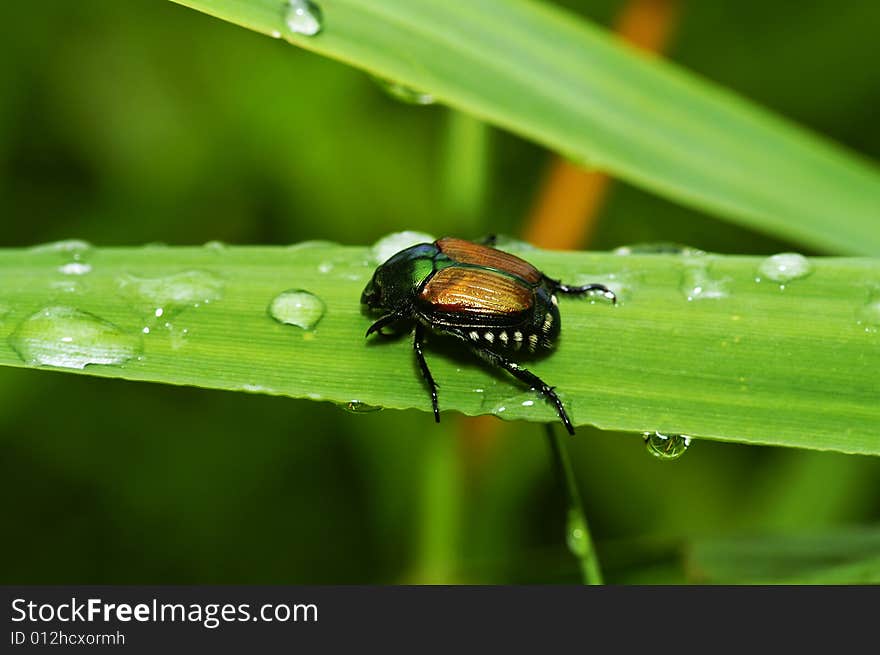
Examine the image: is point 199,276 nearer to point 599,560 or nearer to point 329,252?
point 329,252

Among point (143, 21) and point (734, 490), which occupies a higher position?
point (143, 21)

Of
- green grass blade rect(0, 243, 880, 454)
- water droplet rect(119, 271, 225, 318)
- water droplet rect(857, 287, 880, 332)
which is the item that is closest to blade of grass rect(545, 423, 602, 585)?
green grass blade rect(0, 243, 880, 454)

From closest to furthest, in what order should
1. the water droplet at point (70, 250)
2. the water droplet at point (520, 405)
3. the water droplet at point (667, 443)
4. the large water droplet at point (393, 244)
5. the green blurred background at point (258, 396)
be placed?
1. the water droplet at point (667, 443)
2. the water droplet at point (520, 405)
3. the water droplet at point (70, 250)
4. the large water droplet at point (393, 244)
5. the green blurred background at point (258, 396)

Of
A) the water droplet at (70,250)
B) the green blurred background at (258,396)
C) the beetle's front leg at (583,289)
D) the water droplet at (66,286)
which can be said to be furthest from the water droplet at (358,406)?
the green blurred background at (258,396)

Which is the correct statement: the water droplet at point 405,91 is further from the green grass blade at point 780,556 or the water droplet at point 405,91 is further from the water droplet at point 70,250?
the green grass blade at point 780,556

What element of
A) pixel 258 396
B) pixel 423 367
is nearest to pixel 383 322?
pixel 423 367

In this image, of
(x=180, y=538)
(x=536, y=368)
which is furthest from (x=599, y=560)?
(x=180, y=538)

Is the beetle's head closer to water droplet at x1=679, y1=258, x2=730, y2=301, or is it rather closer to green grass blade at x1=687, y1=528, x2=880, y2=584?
water droplet at x1=679, y1=258, x2=730, y2=301
